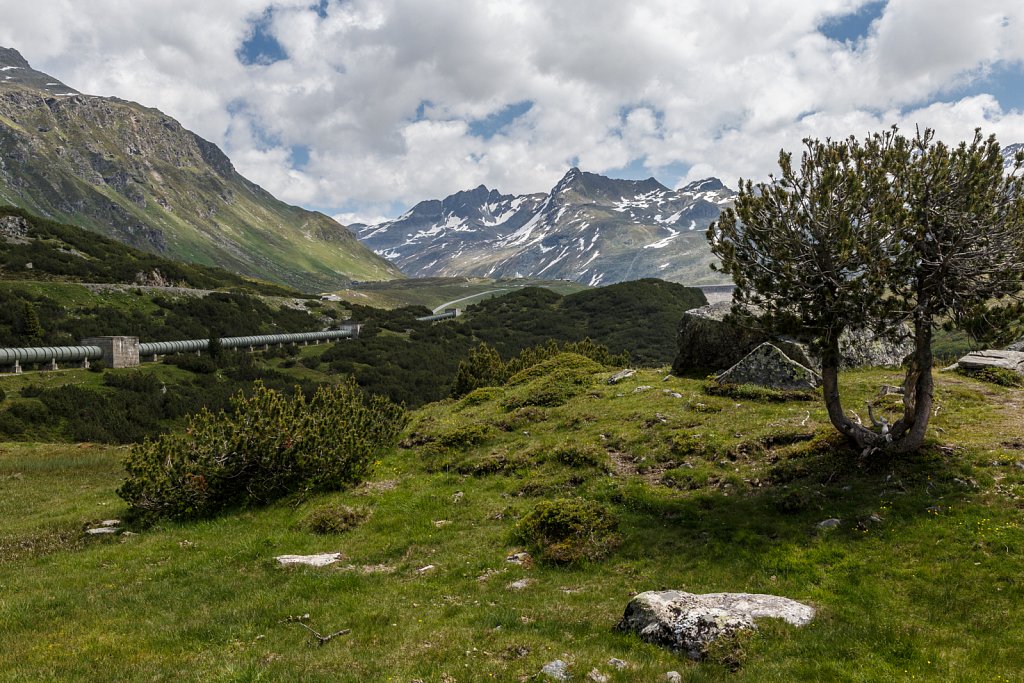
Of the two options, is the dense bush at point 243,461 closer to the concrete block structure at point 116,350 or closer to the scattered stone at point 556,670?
the scattered stone at point 556,670

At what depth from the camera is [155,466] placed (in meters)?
21.1

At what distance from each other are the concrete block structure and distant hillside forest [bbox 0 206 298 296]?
46414mm

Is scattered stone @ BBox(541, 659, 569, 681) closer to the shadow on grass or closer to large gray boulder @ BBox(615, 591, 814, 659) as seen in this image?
large gray boulder @ BBox(615, 591, 814, 659)

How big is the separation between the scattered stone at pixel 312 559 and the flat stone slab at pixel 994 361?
30253 mm

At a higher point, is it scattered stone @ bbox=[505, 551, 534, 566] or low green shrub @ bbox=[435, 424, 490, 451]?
low green shrub @ bbox=[435, 424, 490, 451]

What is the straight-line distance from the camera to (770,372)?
2844 centimetres

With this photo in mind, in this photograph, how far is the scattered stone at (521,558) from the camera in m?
14.8

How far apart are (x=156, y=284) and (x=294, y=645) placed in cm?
15933

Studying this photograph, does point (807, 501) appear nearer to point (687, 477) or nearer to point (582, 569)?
point (687, 477)

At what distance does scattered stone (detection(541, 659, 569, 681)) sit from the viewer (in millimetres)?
8898

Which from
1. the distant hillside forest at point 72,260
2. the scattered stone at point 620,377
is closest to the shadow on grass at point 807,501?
the scattered stone at point 620,377

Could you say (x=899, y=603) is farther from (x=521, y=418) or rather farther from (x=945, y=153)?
(x=521, y=418)

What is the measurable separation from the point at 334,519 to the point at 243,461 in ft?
19.2

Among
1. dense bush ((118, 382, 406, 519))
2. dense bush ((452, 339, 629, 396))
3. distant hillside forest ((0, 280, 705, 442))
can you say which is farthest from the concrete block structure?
dense bush ((118, 382, 406, 519))
